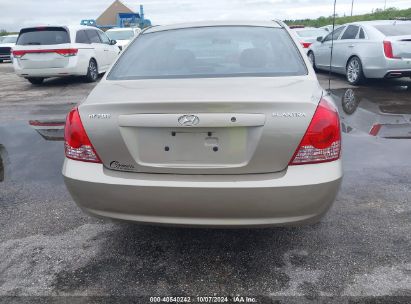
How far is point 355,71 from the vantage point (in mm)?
10086

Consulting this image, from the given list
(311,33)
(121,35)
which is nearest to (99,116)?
(311,33)

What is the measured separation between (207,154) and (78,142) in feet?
2.70

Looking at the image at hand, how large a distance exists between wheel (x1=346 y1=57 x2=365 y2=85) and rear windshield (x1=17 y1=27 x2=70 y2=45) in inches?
294

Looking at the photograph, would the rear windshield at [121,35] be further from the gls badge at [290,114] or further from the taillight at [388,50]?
the gls badge at [290,114]

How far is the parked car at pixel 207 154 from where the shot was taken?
7.64 feet

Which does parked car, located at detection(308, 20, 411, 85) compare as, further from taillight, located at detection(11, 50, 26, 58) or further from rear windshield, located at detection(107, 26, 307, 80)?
taillight, located at detection(11, 50, 26, 58)

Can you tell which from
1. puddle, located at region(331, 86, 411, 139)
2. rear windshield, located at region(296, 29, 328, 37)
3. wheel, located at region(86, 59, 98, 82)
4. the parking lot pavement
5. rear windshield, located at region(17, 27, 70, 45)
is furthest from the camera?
rear windshield, located at region(296, 29, 328, 37)

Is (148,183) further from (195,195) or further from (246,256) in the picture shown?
(246,256)

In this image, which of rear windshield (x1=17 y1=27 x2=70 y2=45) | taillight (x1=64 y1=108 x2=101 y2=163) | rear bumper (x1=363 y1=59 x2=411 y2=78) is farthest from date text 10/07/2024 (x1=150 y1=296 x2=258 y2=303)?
rear windshield (x1=17 y1=27 x2=70 y2=45)

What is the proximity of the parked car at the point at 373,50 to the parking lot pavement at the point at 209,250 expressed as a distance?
5086 millimetres

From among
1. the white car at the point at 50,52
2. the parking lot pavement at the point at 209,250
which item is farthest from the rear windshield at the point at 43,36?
the parking lot pavement at the point at 209,250

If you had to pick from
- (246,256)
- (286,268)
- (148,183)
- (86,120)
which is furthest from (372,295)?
(86,120)

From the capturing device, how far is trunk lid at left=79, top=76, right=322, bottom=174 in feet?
7.58

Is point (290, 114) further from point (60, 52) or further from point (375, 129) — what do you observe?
point (60, 52)
